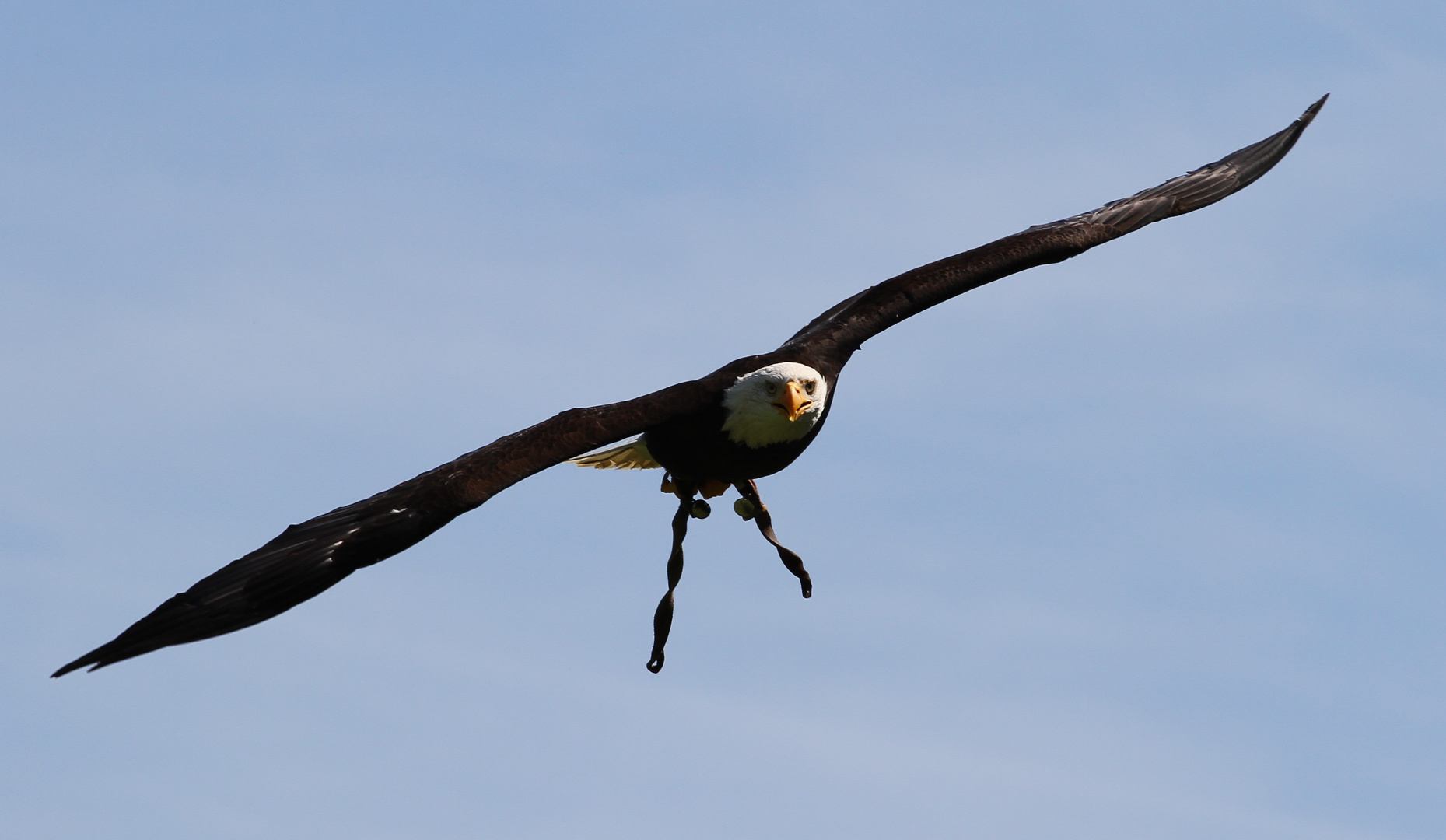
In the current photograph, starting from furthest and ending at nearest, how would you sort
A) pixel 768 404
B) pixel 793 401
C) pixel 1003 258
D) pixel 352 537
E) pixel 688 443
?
pixel 1003 258, pixel 688 443, pixel 768 404, pixel 793 401, pixel 352 537

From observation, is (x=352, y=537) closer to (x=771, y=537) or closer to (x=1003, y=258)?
(x=771, y=537)

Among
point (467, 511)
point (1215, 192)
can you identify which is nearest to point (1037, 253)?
point (1215, 192)

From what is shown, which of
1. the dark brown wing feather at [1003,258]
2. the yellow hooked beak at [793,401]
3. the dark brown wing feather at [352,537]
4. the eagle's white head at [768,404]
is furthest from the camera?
the dark brown wing feather at [1003,258]

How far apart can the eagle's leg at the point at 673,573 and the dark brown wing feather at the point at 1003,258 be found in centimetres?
133

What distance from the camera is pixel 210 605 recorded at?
1128 centimetres

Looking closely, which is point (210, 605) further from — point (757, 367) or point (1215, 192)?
point (1215, 192)

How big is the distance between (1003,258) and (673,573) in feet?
11.7

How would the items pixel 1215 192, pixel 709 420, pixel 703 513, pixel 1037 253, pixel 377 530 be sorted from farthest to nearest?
pixel 1215 192 < pixel 1037 253 < pixel 703 513 < pixel 709 420 < pixel 377 530

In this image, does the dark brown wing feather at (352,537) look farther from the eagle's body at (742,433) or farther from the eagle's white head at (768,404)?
the eagle's white head at (768,404)

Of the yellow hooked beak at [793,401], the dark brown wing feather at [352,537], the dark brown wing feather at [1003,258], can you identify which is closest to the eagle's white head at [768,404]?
the yellow hooked beak at [793,401]

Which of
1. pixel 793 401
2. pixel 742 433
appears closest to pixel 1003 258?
pixel 793 401

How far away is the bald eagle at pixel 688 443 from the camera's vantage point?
1144cm

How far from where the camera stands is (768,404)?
13.1 metres

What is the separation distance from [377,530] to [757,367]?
119 inches
